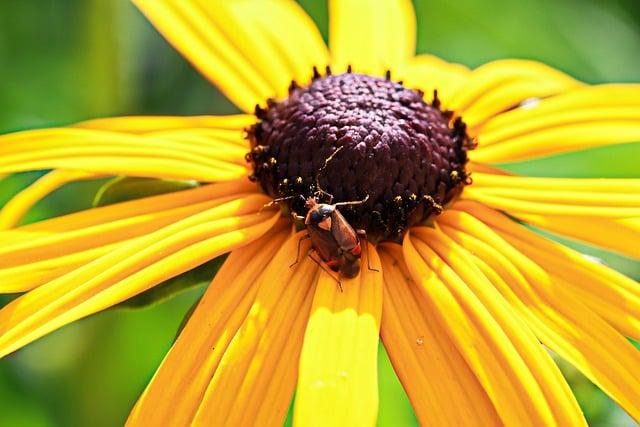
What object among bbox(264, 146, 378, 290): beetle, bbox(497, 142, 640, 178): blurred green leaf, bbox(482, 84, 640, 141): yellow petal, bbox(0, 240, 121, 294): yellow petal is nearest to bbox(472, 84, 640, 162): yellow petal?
bbox(482, 84, 640, 141): yellow petal

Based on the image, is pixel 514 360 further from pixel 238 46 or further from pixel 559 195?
pixel 238 46

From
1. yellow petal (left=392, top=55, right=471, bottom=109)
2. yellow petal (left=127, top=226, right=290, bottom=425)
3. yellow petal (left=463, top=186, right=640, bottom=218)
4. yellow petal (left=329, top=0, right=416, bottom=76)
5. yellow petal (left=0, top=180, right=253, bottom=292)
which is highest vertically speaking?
yellow petal (left=329, top=0, right=416, bottom=76)

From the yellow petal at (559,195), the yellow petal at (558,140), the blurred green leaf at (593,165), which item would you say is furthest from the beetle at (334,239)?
the blurred green leaf at (593,165)

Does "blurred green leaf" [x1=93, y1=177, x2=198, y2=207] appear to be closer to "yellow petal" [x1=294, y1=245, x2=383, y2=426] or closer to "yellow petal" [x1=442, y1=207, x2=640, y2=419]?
"yellow petal" [x1=294, y1=245, x2=383, y2=426]

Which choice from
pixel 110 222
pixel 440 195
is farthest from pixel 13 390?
pixel 440 195

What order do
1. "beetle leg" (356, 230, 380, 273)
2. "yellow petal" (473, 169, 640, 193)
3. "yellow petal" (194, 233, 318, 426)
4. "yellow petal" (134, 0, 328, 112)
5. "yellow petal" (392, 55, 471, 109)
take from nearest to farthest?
1. "yellow petal" (194, 233, 318, 426)
2. "beetle leg" (356, 230, 380, 273)
3. "yellow petal" (473, 169, 640, 193)
4. "yellow petal" (134, 0, 328, 112)
5. "yellow petal" (392, 55, 471, 109)

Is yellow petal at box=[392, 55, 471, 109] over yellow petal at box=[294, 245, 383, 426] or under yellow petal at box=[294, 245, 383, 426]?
over

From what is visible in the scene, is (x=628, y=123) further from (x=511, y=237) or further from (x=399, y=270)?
(x=399, y=270)

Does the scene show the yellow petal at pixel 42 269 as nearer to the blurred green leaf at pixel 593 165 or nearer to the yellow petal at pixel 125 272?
the yellow petal at pixel 125 272
